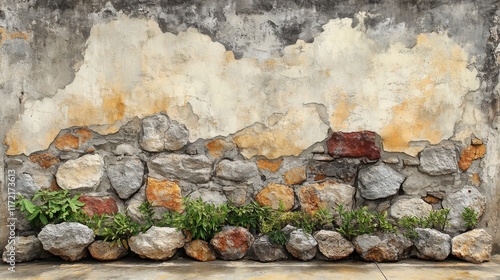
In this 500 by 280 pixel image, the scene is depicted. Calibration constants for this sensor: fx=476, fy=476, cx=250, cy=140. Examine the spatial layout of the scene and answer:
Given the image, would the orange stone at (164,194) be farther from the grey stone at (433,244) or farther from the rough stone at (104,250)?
the grey stone at (433,244)

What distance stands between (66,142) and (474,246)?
2863 mm

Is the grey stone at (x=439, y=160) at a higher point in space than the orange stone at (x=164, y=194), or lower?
higher

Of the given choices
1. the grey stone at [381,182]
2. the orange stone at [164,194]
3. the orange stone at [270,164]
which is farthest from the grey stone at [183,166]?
the grey stone at [381,182]

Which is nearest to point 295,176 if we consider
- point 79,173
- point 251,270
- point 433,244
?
point 251,270

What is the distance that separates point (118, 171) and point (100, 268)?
652mm

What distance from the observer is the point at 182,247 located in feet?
10.7

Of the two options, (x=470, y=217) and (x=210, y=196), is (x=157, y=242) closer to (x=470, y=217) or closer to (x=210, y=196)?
(x=210, y=196)

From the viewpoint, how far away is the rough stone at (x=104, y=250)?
3.19 metres

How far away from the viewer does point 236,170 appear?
3.29 metres

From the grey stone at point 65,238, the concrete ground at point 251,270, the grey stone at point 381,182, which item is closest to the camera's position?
the concrete ground at point 251,270

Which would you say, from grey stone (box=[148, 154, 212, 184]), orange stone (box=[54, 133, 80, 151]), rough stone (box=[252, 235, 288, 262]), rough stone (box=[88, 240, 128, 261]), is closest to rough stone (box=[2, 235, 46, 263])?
rough stone (box=[88, 240, 128, 261])

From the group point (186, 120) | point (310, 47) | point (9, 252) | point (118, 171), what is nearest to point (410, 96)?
point (310, 47)

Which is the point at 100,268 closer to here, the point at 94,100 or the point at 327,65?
the point at 94,100

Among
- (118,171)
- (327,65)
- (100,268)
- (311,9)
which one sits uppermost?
(311,9)
